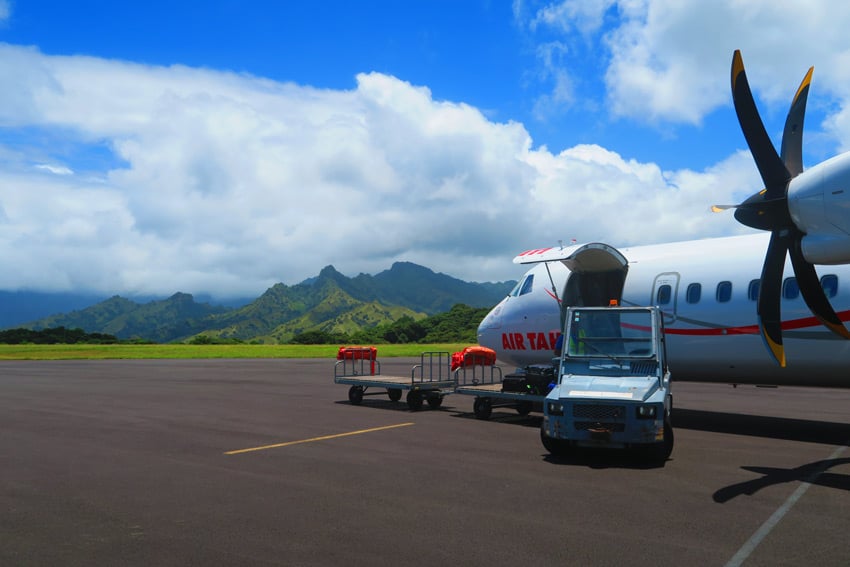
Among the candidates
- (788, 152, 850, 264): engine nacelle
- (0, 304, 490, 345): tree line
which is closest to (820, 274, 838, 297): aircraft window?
(788, 152, 850, 264): engine nacelle

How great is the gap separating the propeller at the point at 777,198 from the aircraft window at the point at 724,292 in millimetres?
3253

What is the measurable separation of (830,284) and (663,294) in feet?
12.4

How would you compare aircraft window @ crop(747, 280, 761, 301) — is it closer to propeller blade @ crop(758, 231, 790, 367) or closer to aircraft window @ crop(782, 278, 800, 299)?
aircraft window @ crop(782, 278, 800, 299)

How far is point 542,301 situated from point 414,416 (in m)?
5.08

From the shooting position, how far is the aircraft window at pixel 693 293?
16125 millimetres

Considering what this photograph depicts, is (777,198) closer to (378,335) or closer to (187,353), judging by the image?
(187,353)

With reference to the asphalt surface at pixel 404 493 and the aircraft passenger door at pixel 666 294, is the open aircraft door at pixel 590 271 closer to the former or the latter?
the aircraft passenger door at pixel 666 294

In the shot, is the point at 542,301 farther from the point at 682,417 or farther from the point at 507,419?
the point at 682,417

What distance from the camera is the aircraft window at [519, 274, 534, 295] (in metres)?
20.3

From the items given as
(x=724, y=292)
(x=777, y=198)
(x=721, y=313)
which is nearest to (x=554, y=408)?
(x=777, y=198)

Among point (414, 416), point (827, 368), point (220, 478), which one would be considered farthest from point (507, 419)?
point (220, 478)

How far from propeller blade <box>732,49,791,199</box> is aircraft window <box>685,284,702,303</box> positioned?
4.94 meters

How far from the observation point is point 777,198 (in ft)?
37.2

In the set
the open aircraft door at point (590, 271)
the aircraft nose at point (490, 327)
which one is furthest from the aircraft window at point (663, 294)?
the aircraft nose at point (490, 327)
